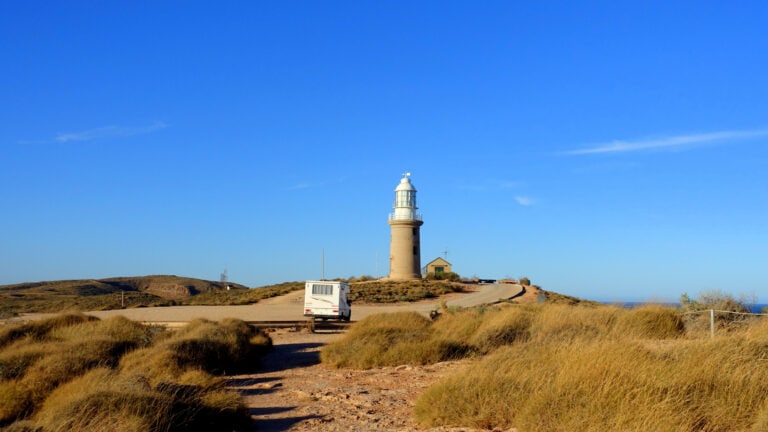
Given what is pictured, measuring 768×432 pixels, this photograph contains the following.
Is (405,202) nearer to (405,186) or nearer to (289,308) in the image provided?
(405,186)

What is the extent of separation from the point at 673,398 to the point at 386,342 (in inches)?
373

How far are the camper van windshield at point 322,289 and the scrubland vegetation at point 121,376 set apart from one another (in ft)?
21.9

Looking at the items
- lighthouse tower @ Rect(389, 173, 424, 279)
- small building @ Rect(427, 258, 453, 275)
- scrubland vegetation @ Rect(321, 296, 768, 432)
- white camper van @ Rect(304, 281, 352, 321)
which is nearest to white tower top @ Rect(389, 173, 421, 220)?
lighthouse tower @ Rect(389, 173, 424, 279)

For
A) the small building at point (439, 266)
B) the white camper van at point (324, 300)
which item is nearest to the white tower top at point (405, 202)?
the small building at point (439, 266)

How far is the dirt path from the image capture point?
398 inches

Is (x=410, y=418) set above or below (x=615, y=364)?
below

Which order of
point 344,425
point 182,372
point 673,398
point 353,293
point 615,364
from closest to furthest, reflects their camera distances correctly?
1. point 673,398
2. point 615,364
3. point 344,425
4. point 182,372
5. point 353,293

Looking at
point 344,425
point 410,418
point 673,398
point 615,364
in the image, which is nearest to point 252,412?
point 344,425

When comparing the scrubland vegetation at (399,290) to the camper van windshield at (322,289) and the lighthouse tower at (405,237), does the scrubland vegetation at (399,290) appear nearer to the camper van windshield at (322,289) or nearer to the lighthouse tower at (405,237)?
the lighthouse tower at (405,237)

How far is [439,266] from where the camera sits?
73.8 m

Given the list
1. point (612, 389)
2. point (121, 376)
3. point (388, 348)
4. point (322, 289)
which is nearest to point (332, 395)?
point (121, 376)

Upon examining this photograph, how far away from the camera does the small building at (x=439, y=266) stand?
73.1 metres

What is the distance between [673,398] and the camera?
7969 mm

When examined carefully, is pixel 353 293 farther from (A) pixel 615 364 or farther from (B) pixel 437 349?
(A) pixel 615 364
